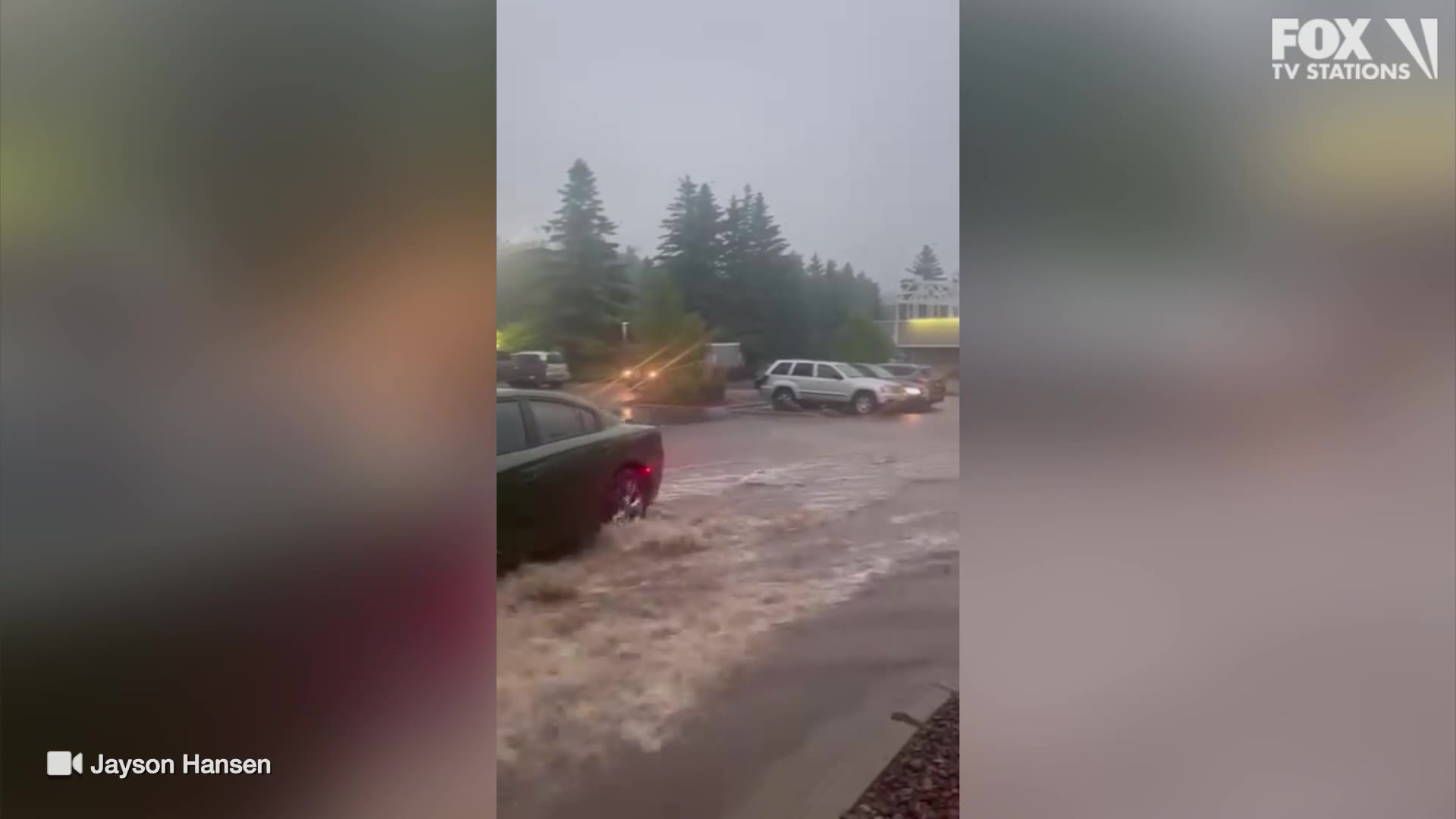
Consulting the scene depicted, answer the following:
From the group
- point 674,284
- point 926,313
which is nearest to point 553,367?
point 674,284

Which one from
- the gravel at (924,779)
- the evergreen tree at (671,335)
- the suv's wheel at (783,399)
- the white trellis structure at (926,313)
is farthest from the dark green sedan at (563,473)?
the gravel at (924,779)

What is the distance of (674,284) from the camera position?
67.2 inches

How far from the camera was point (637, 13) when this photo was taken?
1.73 m

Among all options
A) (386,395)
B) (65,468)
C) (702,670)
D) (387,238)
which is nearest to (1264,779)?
(702,670)

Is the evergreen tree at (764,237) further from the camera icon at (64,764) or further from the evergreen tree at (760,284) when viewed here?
the camera icon at (64,764)

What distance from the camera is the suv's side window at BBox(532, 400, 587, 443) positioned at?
1711 mm

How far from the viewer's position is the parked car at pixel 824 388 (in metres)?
1.69

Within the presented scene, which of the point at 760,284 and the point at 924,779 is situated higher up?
the point at 760,284

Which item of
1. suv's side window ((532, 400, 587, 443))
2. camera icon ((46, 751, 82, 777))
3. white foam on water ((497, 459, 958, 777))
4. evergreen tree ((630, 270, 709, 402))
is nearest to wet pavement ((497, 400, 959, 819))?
white foam on water ((497, 459, 958, 777))

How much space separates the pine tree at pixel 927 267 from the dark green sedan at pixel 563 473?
0.65 m

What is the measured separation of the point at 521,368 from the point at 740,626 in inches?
28.4

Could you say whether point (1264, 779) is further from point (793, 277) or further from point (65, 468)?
point (65, 468)

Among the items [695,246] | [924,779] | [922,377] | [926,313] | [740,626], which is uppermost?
[695,246]

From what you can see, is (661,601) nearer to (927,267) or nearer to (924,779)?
(924,779)
